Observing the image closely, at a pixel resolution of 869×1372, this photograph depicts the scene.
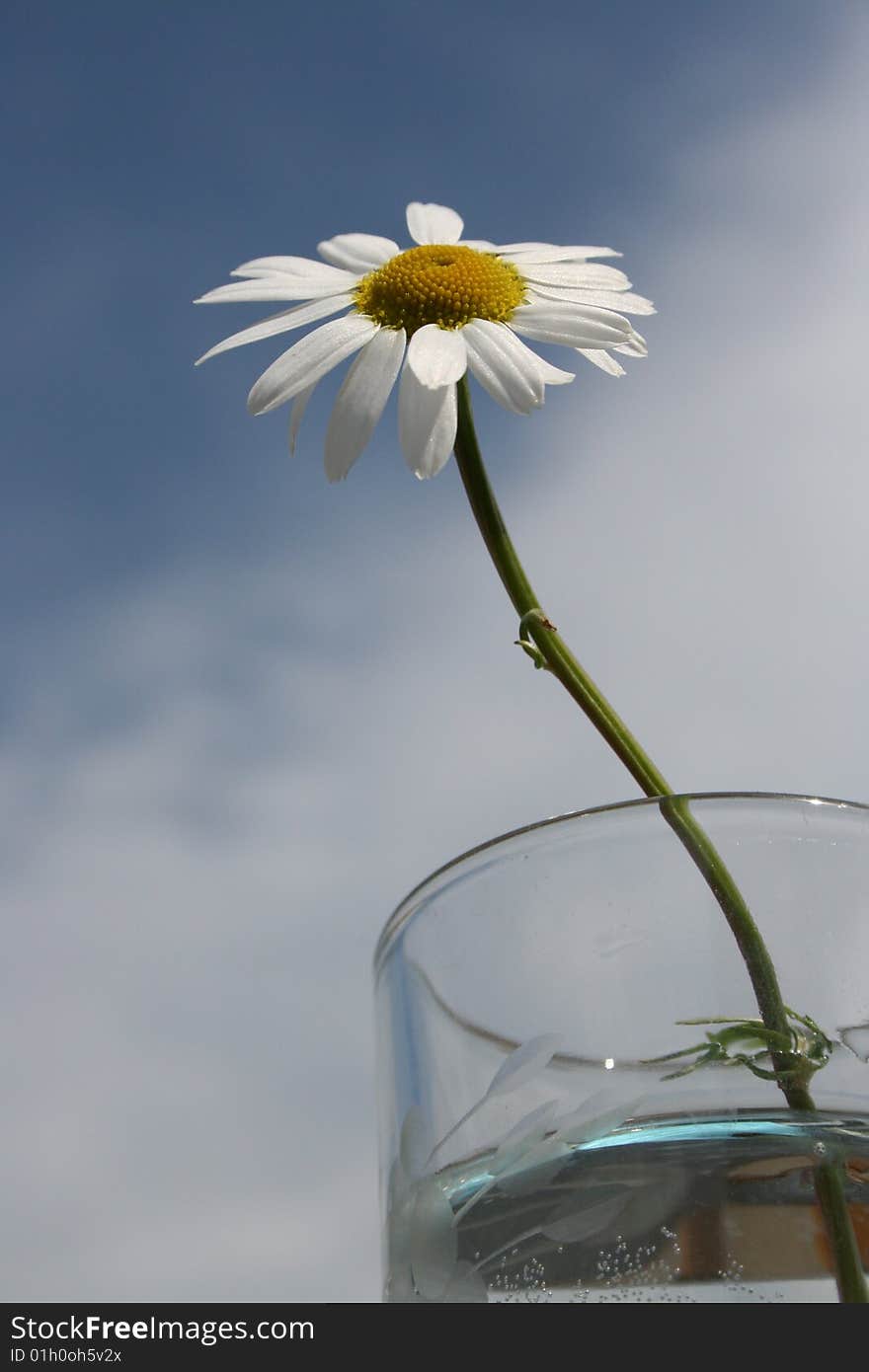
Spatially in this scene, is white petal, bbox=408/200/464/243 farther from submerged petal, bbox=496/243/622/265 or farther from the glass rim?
the glass rim

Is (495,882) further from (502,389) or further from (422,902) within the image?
(502,389)

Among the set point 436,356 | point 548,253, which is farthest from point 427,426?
point 548,253

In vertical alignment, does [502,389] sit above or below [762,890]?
above

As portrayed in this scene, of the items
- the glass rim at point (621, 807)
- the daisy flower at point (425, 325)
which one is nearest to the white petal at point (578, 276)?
the daisy flower at point (425, 325)

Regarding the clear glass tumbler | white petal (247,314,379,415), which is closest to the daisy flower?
white petal (247,314,379,415)
